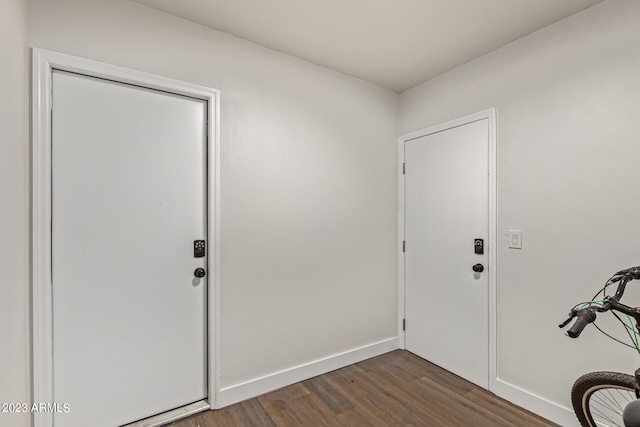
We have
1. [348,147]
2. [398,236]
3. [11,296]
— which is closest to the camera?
[11,296]

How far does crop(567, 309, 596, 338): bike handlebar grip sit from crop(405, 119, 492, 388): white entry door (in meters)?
1.09

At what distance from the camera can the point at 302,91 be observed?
7.71 feet

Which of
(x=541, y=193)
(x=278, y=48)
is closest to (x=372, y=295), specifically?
(x=541, y=193)

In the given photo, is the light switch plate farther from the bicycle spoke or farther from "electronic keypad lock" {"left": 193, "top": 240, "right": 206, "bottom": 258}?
"electronic keypad lock" {"left": 193, "top": 240, "right": 206, "bottom": 258}

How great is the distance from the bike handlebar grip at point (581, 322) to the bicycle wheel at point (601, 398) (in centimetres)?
61

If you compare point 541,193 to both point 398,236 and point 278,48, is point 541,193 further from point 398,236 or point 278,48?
point 278,48

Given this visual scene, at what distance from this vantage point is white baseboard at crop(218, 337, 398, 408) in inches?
79.6

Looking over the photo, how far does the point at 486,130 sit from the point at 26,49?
Result: 2802 mm

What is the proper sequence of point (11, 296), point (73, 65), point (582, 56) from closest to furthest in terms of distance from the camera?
point (11, 296) < point (73, 65) < point (582, 56)

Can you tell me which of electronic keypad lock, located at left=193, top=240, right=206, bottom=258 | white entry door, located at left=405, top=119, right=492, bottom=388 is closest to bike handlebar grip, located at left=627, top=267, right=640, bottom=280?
white entry door, located at left=405, top=119, right=492, bottom=388

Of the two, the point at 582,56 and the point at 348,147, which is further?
the point at 348,147

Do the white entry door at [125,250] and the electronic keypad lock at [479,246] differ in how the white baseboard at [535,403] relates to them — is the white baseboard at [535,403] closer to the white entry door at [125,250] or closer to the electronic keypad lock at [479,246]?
the electronic keypad lock at [479,246]

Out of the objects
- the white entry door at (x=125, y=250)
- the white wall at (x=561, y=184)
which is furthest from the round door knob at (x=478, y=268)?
the white entry door at (x=125, y=250)

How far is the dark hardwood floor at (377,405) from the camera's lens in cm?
185
